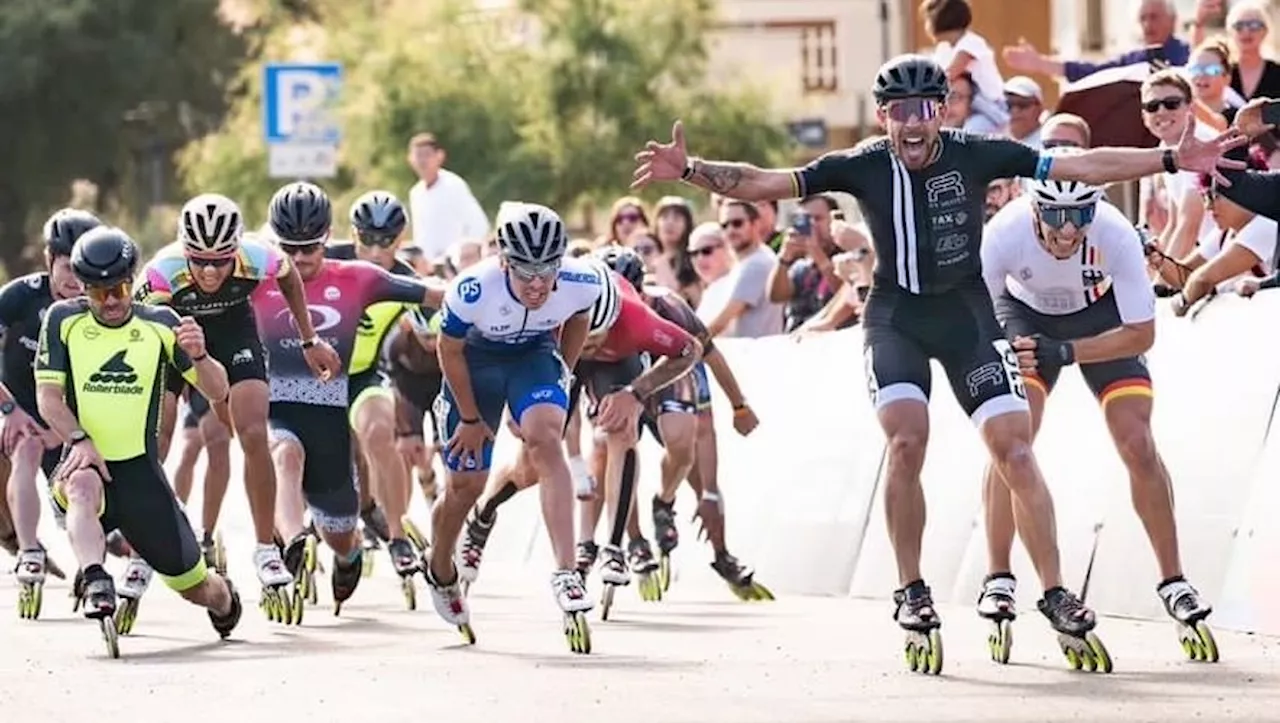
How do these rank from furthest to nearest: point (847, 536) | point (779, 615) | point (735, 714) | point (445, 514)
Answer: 1. point (847, 536)
2. point (779, 615)
3. point (445, 514)
4. point (735, 714)

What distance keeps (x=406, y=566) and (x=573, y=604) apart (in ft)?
12.4

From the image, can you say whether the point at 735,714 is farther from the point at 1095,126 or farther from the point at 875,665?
the point at 1095,126

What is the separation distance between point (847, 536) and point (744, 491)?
1.75 metres

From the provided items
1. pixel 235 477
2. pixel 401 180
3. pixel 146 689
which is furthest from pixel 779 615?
pixel 401 180

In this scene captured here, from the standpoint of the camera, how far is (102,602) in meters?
15.6

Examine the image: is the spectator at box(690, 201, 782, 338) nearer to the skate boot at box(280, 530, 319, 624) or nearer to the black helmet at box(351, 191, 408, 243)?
the black helmet at box(351, 191, 408, 243)

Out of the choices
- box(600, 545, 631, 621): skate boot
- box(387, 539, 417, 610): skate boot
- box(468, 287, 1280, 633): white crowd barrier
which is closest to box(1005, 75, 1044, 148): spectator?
box(468, 287, 1280, 633): white crowd barrier

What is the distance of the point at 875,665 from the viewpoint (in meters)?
14.6

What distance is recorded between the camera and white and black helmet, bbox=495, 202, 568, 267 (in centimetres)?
1532

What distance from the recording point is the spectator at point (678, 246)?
23891 millimetres

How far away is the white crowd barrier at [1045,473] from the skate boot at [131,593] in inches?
151

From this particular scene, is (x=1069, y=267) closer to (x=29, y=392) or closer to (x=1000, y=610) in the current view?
(x=1000, y=610)

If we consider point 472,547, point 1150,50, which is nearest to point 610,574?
point 472,547

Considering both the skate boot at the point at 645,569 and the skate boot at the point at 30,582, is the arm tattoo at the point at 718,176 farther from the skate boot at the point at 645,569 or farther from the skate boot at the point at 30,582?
the skate boot at the point at 645,569
